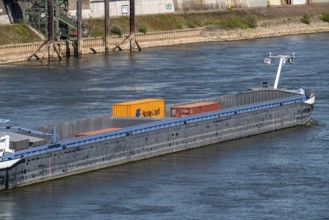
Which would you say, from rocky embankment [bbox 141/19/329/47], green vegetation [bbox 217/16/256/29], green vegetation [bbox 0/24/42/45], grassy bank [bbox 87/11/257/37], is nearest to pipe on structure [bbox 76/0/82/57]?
green vegetation [bbox 0/24/42/45]

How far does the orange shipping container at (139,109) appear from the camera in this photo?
61.5 meters

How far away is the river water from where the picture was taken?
46906 mm

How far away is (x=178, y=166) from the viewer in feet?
182

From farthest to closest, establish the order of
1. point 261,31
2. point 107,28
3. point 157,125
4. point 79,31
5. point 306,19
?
point 306,19, point 261,31, point 107,28, point 79,31, point 157,125

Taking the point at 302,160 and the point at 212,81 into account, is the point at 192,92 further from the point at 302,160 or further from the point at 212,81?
the point at 302,160

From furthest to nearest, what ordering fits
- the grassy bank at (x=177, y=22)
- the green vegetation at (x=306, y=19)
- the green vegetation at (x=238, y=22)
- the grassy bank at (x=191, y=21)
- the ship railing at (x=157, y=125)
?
the green vegetation at (x=306, y=19) → the green vegetation at (x=238, y=22) → the grassy bank at (x=177, y=22) → the grassy bank at (x=191, y=21) → the ship railing at (x=157, y=125)

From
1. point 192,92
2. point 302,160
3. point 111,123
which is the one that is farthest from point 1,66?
point 302,160

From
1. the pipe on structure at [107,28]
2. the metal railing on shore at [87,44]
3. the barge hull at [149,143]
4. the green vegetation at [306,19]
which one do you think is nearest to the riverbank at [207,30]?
the metal railing on shore at [87,44]

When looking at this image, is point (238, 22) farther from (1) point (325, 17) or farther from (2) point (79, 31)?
(2) point (79, 31)

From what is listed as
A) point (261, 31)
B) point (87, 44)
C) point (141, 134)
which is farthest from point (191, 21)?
point (141, 134)

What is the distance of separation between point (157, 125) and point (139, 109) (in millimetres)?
4798

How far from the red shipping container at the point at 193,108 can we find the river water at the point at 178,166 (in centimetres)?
269

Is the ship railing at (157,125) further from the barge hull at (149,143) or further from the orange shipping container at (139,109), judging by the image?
the orange shipping container at (139,109)

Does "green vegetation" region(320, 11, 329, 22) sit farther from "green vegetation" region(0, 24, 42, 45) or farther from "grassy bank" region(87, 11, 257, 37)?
"green vegetation" region(0, 24, 42, 45)
